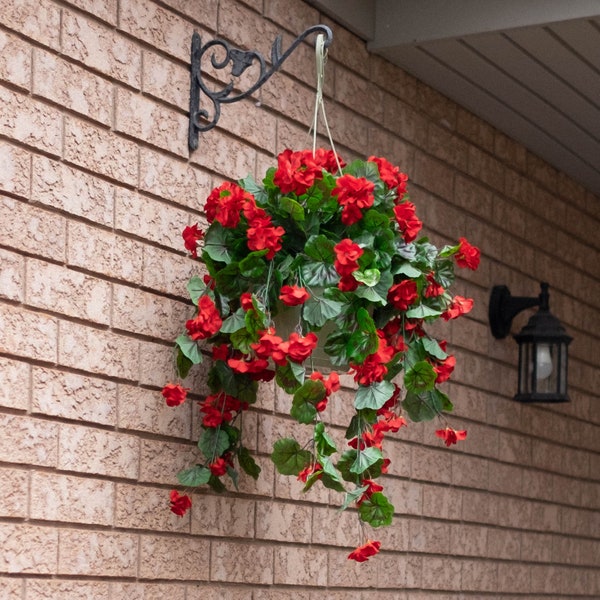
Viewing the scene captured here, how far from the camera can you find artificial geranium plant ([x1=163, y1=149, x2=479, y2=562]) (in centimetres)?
280

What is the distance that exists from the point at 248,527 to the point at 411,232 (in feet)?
2.97

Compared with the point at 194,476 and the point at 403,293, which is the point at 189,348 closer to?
the point at 194,476

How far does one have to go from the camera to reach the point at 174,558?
121 inches

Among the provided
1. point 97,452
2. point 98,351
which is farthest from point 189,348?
point 97,452

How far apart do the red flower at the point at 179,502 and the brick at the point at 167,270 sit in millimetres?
479

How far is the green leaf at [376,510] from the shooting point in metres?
2.87

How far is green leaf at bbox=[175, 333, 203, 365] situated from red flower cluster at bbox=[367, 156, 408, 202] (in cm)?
56

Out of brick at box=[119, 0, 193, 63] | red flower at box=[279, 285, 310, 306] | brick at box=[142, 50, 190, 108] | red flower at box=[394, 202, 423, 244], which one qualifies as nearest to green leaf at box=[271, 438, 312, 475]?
red flower at box=[279, 285, 310, 306]

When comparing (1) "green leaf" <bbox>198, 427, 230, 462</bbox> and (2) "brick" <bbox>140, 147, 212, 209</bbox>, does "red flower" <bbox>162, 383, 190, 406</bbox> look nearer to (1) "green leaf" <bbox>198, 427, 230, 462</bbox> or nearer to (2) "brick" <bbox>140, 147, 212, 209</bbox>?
(1) "green leaf" <bbox>198, 427, 230, 462</bbox>

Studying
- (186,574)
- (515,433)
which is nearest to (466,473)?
(515,433)

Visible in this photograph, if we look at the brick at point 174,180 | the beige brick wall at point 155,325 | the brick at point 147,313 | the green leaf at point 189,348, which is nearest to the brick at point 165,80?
the beige brick wall at point 155,325

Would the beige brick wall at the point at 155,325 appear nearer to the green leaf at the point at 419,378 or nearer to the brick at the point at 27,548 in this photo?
the brick at the point at 27,548

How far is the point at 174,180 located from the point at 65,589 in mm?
1010

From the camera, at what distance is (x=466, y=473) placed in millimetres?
4473
